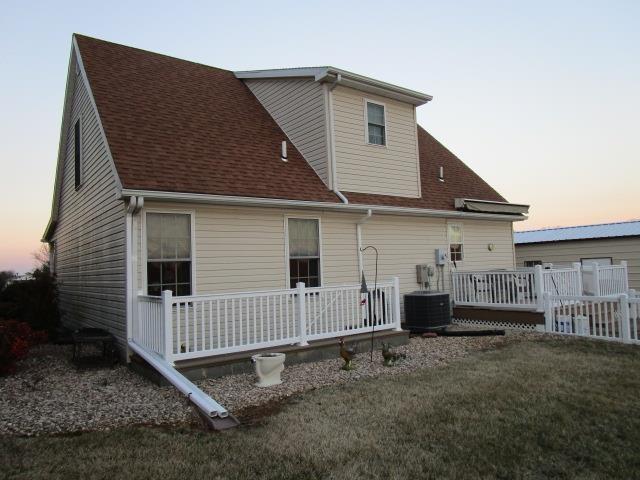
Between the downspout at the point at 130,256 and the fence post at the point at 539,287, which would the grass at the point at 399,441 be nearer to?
the downspout at the point at 130,256

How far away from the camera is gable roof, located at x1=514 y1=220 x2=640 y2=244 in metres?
17.8

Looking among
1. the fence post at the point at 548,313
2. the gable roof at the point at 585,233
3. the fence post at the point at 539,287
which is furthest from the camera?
the gable roof at the point at 585,233

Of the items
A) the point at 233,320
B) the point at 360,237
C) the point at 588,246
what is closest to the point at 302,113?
the point at 360,237

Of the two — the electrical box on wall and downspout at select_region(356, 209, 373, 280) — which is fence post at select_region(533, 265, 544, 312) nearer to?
the electrical box on wall

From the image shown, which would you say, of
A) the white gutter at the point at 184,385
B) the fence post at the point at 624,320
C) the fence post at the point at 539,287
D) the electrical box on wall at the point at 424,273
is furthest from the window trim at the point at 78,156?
the fence post at the point at 624,320

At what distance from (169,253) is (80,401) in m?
2.91

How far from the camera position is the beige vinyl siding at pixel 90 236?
845 cm

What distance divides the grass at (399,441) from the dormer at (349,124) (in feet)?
19.8

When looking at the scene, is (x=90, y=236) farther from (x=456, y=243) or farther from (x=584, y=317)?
(x=584, y=317)

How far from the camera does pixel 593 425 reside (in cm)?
453

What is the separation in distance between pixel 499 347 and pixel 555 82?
9.69 metres

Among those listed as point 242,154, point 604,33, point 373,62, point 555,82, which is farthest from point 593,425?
point 373,62

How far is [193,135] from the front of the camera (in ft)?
32.0

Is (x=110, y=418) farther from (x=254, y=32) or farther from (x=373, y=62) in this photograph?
(x=373, y=62)
